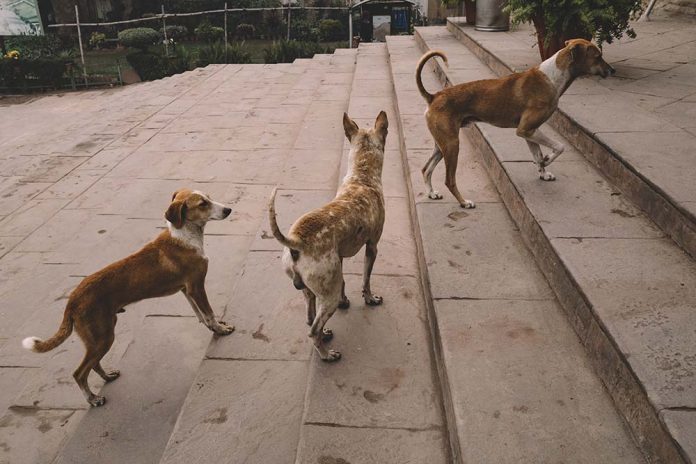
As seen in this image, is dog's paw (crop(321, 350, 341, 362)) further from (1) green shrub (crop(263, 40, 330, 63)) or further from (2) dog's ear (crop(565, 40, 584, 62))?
(1) green shrub (crop(263, 40, 330, 63))

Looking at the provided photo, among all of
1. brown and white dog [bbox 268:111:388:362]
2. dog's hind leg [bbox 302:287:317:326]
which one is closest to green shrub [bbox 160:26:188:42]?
brown and white dog [bbox 268:111:388:362]

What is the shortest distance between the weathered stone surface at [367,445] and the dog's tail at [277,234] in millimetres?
926

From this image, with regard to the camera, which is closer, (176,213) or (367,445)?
(367,445)

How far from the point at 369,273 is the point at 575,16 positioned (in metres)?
4.45

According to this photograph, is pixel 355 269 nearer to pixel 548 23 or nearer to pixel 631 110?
pixel 631 110

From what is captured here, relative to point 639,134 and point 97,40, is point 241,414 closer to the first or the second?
point 639,134

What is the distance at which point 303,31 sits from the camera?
21.3 m

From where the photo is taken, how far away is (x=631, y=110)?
15.1 ft

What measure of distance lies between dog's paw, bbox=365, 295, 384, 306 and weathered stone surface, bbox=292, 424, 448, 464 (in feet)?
3.57

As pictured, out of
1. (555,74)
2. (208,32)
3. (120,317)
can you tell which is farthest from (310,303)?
(208,32)

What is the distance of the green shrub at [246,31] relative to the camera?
73.7ft

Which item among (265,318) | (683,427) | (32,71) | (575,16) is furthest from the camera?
(32,71)

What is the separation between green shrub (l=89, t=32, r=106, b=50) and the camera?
2147 centimetres

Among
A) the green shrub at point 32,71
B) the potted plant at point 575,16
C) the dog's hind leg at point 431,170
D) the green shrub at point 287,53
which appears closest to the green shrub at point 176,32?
the green shrub at point 32,71
